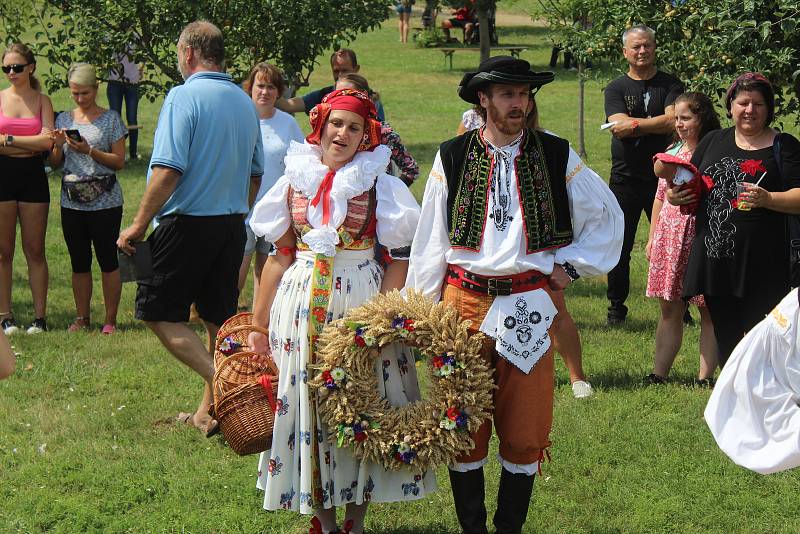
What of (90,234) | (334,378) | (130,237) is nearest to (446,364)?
(334,378)

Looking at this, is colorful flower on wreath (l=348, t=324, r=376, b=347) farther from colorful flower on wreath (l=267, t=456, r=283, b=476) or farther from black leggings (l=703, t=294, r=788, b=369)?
black leggings (l=703, t=294, r=788, b=369)

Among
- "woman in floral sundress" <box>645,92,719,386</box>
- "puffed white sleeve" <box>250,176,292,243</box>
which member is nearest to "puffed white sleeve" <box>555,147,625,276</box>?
"puffed white sleeve" <box>250,176,292,243</box>

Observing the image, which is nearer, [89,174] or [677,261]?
[677,261]

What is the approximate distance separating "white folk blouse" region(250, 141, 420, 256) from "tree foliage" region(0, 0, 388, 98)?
6.88 metres

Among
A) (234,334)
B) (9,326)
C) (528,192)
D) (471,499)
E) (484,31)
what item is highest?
(528,192)

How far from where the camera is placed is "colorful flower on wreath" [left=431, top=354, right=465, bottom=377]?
4.34 metres

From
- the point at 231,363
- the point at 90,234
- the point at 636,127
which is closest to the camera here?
the point at 231,363

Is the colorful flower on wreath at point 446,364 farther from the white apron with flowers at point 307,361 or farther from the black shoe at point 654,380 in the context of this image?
the black shoe at point 654,380

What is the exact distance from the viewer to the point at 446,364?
171 inches

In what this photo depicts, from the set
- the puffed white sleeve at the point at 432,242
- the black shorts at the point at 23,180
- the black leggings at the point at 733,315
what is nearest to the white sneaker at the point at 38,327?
the black shorts at the point at 23,180

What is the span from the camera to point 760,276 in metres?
5.72

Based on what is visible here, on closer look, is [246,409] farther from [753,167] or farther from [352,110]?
[753,167]

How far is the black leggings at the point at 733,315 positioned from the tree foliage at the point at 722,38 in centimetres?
146

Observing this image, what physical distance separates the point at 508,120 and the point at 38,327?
17.4 ft
